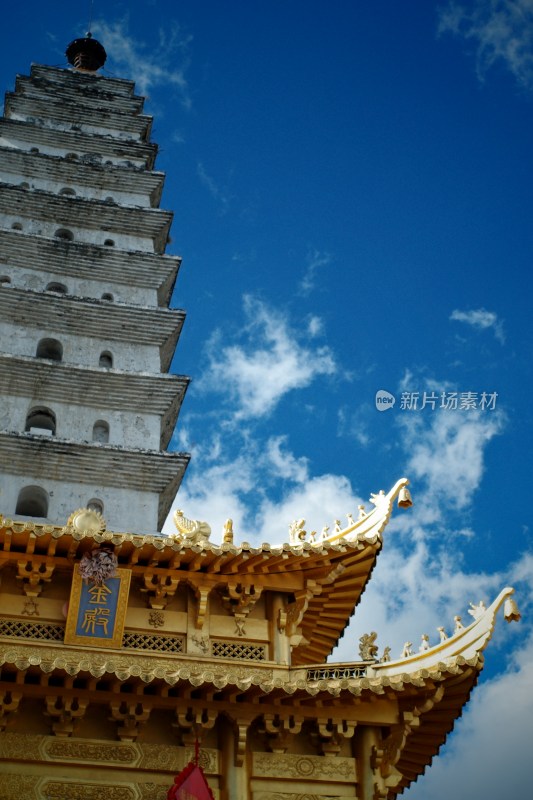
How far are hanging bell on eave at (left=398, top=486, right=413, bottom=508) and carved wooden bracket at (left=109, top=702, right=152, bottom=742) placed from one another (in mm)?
5320

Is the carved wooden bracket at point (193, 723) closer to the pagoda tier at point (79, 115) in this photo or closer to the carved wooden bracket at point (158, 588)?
the carved wooden bracket at point (158, 588)

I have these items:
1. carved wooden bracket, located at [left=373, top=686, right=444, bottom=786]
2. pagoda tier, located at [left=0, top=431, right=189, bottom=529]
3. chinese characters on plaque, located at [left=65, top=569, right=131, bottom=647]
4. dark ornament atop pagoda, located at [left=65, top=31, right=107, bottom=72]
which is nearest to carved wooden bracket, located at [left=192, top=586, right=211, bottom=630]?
chinese characters on plaque, located at [left=65, top=569, right=131, bottom=647]

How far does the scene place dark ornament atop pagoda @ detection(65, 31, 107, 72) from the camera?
33875 mm

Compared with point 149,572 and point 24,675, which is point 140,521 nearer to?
point 149,572

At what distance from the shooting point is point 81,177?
92.0 feet

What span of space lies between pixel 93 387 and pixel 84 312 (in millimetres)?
2376

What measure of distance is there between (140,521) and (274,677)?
6148 mm

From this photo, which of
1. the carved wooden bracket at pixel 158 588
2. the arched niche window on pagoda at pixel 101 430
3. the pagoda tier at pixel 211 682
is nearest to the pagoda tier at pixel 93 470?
the arched niche window on pagoda at pixel 101 430

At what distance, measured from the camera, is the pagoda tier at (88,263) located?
25.1 metres

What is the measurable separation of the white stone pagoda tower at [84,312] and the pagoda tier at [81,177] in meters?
0.03

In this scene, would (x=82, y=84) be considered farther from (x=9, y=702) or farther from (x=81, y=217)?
(x=9, y=702)

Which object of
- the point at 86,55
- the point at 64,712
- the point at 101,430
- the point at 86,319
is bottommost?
the point at 64,712

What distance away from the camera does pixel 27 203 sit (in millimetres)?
26359

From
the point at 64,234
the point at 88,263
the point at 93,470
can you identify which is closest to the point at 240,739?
the point at 93,470
